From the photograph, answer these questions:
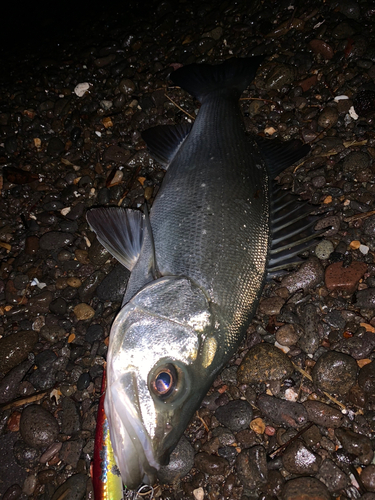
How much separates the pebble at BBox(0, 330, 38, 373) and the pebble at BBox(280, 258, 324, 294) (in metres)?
2.49

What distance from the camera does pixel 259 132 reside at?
12.0 feet

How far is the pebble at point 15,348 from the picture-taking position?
3.11 meters

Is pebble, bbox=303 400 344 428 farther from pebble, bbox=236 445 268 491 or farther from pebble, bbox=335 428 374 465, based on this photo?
pebble, bbox=236 445 268 491

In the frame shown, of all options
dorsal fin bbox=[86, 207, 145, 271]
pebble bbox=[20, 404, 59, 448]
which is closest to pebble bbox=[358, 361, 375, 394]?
dorsal fin bbox=[86, 207, 145, 271]

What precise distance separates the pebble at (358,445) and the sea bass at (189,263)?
41.4 inches

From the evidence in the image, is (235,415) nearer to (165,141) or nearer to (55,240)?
(55,240)

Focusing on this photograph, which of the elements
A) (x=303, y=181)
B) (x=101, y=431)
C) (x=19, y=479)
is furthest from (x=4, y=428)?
(x=303, y=181)

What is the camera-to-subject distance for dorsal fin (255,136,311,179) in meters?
3.11

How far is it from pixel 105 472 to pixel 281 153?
302cm

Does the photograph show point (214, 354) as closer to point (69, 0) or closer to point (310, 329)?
point (310, 329)

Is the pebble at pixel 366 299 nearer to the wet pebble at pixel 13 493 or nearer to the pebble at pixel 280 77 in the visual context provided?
the pebble at pixel 280 77

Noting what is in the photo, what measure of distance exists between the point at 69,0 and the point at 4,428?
23.2 feet

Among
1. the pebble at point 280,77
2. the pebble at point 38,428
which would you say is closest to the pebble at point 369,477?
the pebble at point 38,428

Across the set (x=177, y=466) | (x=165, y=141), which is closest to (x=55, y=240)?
(x=165, y=141)
